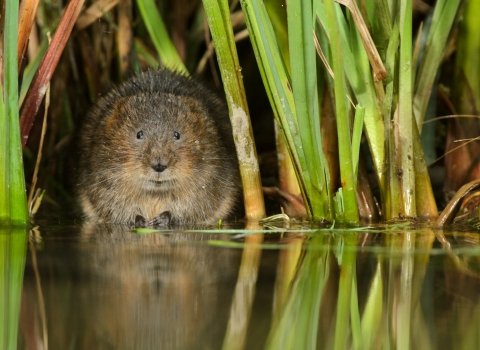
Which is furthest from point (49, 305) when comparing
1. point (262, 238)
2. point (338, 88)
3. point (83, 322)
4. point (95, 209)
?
point (95, 209)

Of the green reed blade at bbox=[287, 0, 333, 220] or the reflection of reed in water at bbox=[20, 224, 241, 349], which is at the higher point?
the green reed blade at bbox=[287, 0, 333, 220]

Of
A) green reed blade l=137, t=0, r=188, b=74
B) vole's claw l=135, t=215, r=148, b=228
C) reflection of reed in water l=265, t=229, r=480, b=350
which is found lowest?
reflection of reed in water l=265, t=229, r=480, b=350

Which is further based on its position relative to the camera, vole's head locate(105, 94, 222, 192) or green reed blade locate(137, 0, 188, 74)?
green reed blade locate(137, 0, 188, 74)

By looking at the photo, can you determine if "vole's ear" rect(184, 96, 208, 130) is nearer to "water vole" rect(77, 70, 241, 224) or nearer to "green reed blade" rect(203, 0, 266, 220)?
"water vole" rect(77, 70, 241, 224)

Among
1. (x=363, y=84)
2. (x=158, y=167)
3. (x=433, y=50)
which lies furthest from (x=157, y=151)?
(x=433, y=50)

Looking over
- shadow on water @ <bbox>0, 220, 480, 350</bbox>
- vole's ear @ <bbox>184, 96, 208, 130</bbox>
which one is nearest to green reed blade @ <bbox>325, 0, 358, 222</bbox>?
shadow on water @ <bbox>0, 220, 480, 350</bbox>

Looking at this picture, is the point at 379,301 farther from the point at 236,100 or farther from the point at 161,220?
the point at 161,220

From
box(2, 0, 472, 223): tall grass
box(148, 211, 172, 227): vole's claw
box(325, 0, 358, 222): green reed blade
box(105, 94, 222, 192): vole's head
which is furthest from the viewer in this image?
box(148, 211, 172, 227): vole's claw
